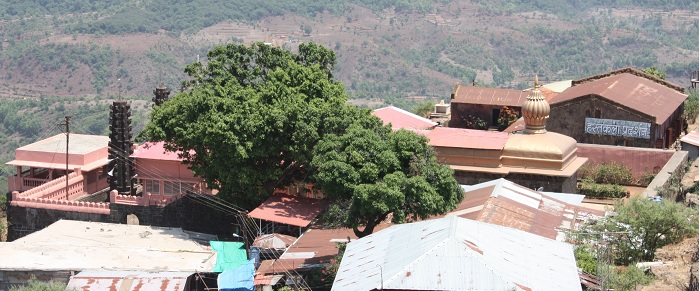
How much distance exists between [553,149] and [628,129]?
6.80m

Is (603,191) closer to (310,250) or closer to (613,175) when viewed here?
(613,175)

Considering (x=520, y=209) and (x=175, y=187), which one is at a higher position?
(x=520, y=209)

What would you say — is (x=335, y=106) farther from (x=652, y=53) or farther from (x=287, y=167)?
(x=652, y=53)

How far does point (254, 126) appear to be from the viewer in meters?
33.8

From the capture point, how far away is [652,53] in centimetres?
17825

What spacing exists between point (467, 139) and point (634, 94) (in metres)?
8.89

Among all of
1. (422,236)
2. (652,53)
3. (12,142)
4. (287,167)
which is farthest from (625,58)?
(422,236)

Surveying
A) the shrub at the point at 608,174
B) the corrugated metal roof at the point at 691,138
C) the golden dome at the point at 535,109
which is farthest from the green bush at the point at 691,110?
the golden dome at the point at 535,109

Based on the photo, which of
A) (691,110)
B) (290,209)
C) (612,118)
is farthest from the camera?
(691,110)

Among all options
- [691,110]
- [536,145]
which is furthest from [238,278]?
[691,110]

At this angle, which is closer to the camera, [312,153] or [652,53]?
[312,153]

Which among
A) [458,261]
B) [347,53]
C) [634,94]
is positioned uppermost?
[347,53]

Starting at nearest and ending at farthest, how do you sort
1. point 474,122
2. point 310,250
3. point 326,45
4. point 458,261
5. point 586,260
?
1. point 458,261
2. point 586,260
3. point 310,250
4. point 474,122
5. point 326,45

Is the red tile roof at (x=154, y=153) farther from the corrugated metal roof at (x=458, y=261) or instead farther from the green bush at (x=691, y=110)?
the green bush at (x=691, y=110)
